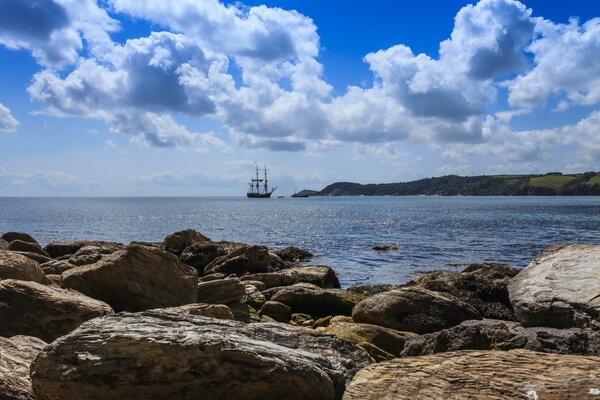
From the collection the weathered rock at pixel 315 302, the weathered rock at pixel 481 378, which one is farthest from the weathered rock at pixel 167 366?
the weathered rock at pixel 315 302

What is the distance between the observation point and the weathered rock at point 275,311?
1440 cm

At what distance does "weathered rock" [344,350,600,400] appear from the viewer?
459 cm

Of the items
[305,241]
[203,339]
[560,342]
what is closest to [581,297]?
[560,342]

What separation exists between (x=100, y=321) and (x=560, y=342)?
6.39 metres

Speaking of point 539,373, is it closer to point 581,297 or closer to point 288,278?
point 581,297

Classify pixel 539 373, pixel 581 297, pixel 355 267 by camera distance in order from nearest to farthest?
pixel 539 373 → pixel 581 297 → pixel 355 267

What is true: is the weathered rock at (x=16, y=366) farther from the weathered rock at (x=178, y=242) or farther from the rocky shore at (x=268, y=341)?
the weathered rock at (x=178, y=242)

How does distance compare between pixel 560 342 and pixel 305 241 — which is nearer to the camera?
pixel 560 342

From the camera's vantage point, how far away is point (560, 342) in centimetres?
780

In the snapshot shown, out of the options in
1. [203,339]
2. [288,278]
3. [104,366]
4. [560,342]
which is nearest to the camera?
[104,366]

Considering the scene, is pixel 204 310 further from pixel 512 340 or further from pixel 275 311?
pixel 275 311

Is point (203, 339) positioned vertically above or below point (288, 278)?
above

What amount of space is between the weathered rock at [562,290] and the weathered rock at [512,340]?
1706 mm

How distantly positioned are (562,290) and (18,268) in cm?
1057
